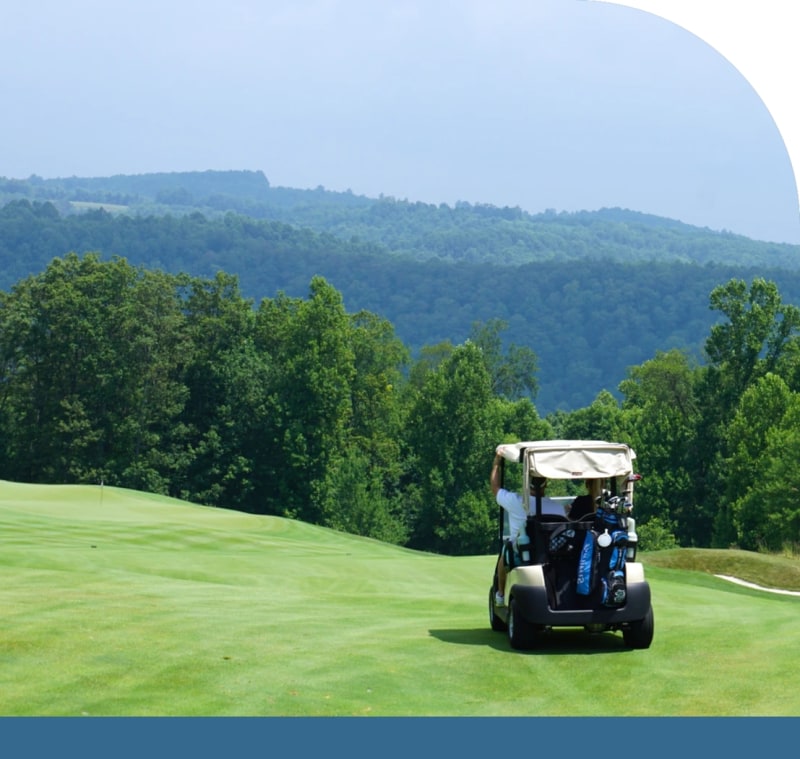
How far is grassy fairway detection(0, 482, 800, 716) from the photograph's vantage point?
7801mm

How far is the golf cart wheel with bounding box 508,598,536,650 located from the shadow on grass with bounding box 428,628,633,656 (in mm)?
57

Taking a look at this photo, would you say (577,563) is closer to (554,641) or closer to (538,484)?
(538,484)

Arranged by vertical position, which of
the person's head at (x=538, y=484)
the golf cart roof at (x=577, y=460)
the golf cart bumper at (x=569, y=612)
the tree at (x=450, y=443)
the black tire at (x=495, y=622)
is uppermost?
the golf cart roof at (x=577, y=460)

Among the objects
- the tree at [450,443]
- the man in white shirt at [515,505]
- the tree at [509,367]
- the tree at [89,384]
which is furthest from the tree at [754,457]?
the tree at [509,367]

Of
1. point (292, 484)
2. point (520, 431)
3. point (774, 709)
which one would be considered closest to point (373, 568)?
point (774, 709)

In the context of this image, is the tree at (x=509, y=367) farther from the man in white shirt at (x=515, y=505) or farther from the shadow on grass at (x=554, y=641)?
the man in white shirt at (x=515, y=505)

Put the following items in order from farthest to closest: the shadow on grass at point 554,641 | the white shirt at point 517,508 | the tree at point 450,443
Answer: the tree at point 450,443, the white shirt at point 517,508, the shadow on grass at point 554,641

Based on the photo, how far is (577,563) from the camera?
9734 millimetres

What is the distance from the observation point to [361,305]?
151 metres

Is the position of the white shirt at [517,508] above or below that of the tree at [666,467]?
above

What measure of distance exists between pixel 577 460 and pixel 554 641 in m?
1.52

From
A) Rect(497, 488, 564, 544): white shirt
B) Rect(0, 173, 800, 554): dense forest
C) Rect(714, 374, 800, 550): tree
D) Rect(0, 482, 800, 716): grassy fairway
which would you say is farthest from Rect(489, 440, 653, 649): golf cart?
Rect(0, 173, 800, 554): dense forest

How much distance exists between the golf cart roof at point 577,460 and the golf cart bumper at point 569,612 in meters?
0.84

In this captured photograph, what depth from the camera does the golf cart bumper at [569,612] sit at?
9633 mm
